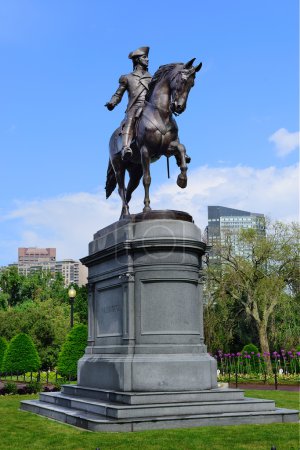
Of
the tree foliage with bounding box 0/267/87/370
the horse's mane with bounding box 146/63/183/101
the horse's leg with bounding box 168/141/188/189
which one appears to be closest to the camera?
the horse's mane with bounding box 146/63/183/101

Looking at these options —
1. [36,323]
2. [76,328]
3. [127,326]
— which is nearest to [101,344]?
[127,326]

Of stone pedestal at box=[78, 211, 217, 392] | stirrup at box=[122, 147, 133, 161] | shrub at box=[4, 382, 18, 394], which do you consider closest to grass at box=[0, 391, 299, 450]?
stone pedestal at box=[78, 211, 217, 392]

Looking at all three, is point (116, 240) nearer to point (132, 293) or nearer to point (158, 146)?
point (132, 293)

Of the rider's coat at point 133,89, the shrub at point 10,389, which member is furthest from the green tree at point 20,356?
the rider's coat at point 133,89

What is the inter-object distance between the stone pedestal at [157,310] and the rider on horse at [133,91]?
2.31 m

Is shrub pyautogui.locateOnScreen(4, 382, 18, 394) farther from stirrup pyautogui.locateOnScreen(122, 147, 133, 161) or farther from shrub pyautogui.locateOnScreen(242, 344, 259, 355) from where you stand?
shrub pyautogui.locateOnScreen(242, 344, 259, 355)

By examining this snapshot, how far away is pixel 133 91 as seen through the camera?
637 inches

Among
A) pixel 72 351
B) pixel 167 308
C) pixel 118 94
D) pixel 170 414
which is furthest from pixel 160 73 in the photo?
pixel 72 351

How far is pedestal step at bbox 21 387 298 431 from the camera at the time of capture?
11.6m

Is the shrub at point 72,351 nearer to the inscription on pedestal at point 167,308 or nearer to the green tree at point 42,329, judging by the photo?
the inscription on pedestal at point 167,308

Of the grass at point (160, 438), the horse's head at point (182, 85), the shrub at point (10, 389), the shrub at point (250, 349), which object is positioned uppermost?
the horse's head at point (182, 85)

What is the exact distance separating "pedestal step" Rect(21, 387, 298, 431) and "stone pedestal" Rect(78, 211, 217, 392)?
59 centimetres

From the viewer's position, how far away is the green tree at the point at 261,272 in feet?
132

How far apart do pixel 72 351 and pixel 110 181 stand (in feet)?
44.1
